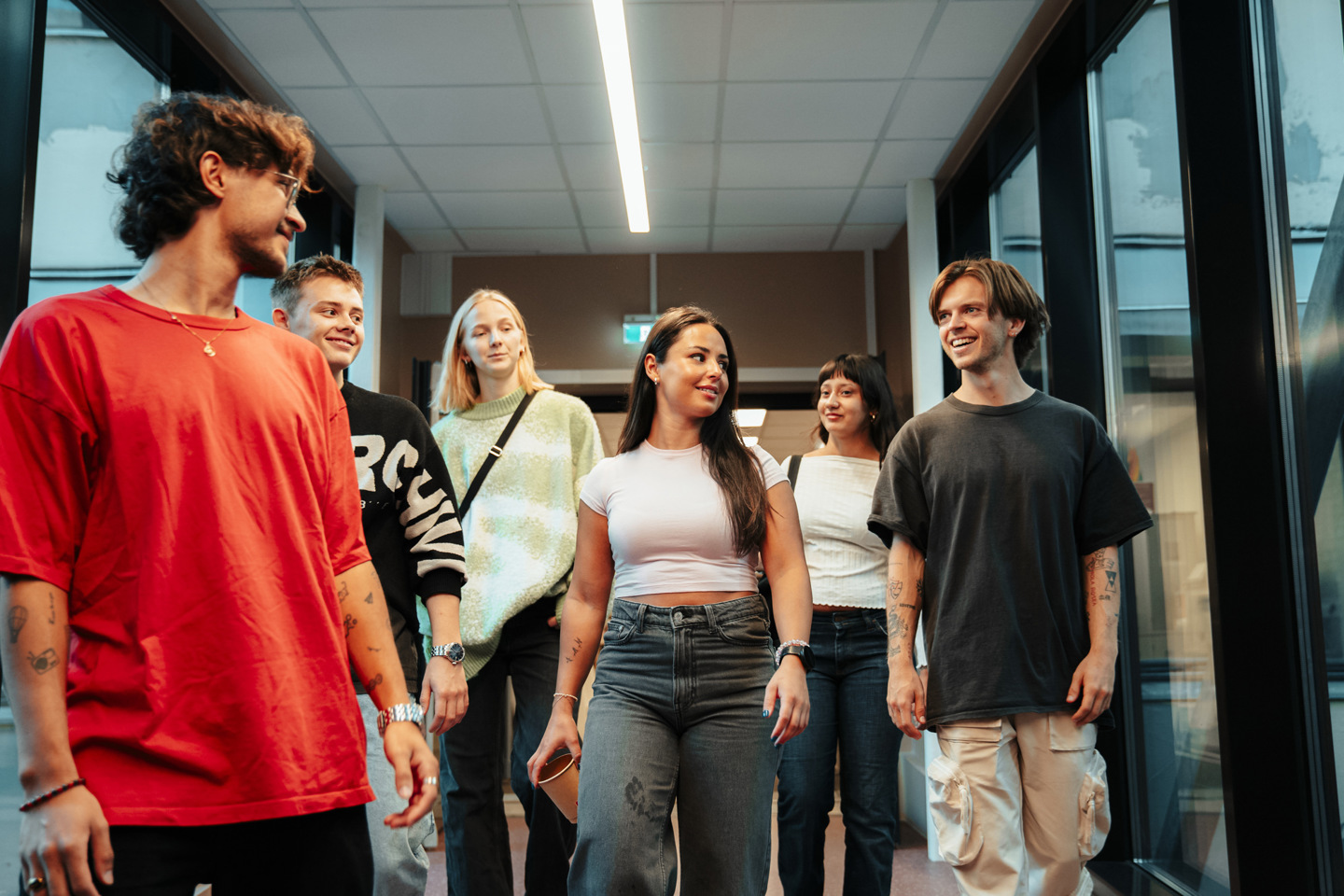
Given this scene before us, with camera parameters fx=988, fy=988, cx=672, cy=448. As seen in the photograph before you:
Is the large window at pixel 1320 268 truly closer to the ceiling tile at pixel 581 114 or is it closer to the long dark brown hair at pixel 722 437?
the long dark brown hair at pixel 722 437

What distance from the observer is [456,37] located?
11.7 ft

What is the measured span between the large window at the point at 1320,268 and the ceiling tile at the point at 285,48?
3086mm

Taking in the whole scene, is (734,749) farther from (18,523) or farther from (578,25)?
(578,25)

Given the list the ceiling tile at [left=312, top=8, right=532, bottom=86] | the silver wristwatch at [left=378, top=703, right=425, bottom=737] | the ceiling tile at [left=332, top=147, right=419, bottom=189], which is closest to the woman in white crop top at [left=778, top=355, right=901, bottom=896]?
the silver wristwatch at [left=378, top=703, right=425, bottom=737]

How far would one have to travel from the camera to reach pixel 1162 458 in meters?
3.05

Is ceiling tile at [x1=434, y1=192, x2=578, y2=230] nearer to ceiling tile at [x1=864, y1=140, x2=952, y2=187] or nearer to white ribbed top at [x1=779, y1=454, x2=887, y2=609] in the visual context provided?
ceiling tile at [x1=864, y1=140, x2=952, y2=187]

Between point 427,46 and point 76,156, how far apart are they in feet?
4.17

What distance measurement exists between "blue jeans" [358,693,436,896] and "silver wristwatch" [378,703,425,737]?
0.54m

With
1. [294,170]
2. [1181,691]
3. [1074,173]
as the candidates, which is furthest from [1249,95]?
[294,170]

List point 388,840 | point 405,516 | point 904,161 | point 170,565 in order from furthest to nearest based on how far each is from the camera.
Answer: point 904,161
point 405,516
point 388,840
point 170,565

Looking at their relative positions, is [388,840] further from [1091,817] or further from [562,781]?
[1091,817]

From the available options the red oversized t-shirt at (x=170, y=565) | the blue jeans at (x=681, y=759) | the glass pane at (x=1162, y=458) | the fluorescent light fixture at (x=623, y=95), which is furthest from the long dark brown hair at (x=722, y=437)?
the glass pane at (x=1162, y=458)

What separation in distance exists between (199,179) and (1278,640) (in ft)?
7.87

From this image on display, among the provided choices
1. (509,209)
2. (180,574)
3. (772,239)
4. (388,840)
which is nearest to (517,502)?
(388,840)
